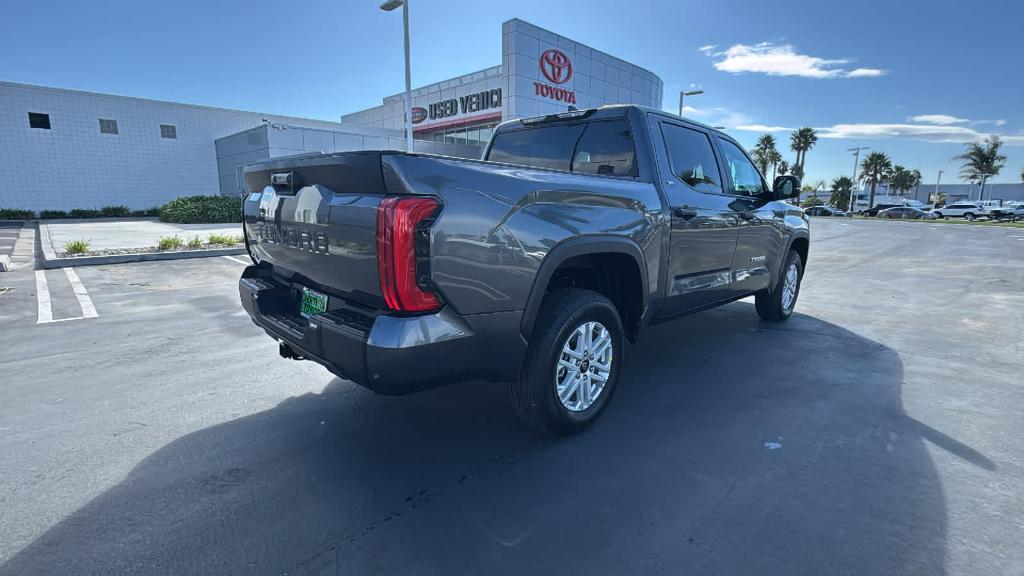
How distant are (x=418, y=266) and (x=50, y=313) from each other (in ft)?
20.1

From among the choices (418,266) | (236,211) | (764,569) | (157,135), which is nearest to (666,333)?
(764,569)

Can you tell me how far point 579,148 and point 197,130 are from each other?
3026cm

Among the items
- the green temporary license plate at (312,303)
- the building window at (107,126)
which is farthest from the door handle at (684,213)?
the building window at (107,126)

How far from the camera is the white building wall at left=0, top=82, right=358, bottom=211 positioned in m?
23.1

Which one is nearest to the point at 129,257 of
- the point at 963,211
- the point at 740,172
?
the point at 740,172

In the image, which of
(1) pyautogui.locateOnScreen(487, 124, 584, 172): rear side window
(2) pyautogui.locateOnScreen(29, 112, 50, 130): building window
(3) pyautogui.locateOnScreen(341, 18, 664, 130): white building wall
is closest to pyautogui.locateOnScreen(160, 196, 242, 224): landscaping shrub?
(2) pyautogui.locateOnScreen(29, 112, 50, 130): building window

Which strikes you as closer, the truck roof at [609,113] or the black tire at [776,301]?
the truck roof at [609,113]

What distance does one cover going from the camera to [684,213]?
356cm

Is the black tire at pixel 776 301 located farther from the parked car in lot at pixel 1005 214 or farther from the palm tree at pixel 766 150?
the palm tree at pixel 766 150

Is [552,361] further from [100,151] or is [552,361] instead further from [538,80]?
[100,151]

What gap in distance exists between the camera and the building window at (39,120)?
2330 cm

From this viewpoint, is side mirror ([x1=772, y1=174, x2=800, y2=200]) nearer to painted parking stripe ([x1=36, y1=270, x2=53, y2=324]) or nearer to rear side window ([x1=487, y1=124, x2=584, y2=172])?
rear side window ([x1=487, y1=124, x2=584, y2=172])

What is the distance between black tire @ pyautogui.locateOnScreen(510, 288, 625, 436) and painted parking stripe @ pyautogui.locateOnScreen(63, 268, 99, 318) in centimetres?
559

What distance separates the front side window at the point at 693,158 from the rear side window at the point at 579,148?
0.37 meters
